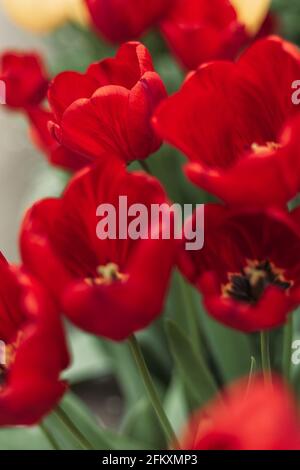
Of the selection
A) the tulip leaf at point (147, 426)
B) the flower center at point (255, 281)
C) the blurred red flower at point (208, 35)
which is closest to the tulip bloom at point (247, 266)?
the flower center at point (255, 281)

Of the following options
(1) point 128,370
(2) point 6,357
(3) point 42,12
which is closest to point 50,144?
(2) point 6,357

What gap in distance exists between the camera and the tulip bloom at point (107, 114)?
0.93 feet

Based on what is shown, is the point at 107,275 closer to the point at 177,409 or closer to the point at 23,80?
the point at 23,80

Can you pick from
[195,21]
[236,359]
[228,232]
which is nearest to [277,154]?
[228,232]

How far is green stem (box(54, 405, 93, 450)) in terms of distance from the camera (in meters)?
0.29

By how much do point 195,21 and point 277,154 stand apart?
184 mm

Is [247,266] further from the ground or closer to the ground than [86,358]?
further from the ground

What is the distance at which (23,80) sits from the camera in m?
0.39

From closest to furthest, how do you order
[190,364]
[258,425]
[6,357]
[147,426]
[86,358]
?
[258,425], [6,357], [190,364], [147,426], [86,358]

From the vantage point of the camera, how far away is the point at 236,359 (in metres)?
0.54

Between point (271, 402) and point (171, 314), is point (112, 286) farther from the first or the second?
point (171, 314)

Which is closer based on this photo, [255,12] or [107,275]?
[107,275]

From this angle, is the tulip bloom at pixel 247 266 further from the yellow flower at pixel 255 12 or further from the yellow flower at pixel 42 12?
the yellow flower at pixel 42 12

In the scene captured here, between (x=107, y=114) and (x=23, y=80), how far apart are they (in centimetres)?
12
